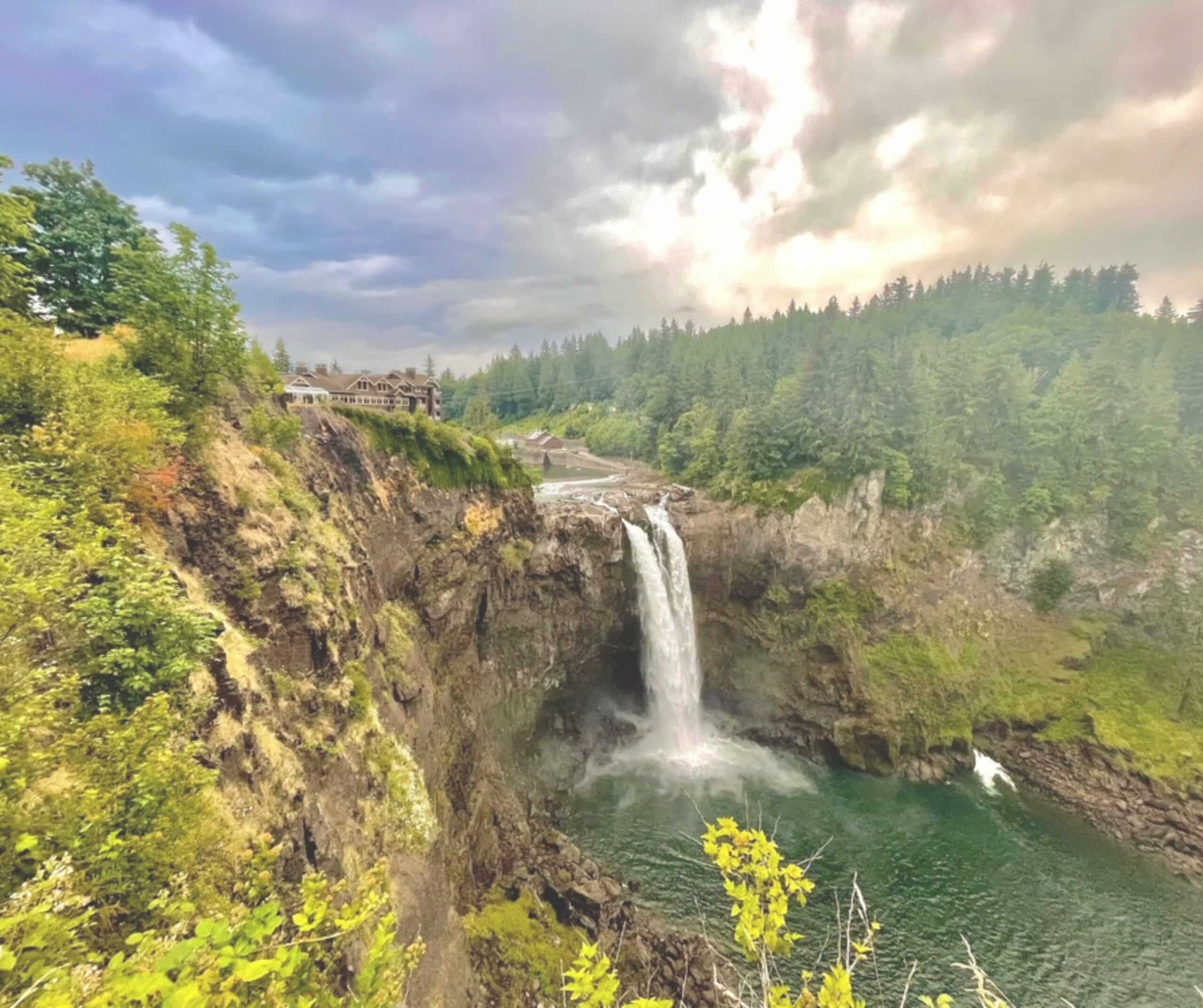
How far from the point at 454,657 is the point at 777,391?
3574cm

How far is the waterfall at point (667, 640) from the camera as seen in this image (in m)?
33.8

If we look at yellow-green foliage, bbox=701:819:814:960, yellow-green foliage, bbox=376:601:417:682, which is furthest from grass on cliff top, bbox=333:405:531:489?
yellow-green foliage, bbox=701:819:814:960

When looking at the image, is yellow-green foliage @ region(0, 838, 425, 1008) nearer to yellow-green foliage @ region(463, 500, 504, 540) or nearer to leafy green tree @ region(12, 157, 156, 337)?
leafy green tree @ region(12, 157, 156, 337)

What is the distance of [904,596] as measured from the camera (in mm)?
37750

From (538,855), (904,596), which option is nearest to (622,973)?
(538,855)

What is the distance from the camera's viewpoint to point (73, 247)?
16.0 meters

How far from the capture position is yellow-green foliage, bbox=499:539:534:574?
2930 cm

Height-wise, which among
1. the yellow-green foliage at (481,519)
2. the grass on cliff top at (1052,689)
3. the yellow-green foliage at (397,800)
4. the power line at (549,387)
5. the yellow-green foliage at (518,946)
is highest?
→ the power line at (549,387)

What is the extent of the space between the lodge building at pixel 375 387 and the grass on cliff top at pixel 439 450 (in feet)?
70.7

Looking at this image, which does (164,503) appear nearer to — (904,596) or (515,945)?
(515,945)

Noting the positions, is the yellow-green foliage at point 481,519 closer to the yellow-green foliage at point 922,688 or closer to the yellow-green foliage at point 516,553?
the yellow-green foliage at point 516,553

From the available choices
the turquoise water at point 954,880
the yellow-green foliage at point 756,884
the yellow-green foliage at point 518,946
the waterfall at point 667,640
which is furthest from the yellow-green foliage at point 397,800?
the waterfall at point 667,640

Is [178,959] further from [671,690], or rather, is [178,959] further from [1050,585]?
[1050,585]

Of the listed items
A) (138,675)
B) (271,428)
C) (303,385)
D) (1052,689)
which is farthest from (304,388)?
(1052,689)
